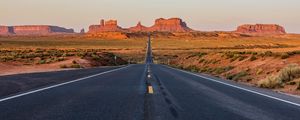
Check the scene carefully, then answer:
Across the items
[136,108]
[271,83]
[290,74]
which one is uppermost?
[136,108]

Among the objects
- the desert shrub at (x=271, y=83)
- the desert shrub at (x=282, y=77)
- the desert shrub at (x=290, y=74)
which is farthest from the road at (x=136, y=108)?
the desert shrub at (x=290, y=74)

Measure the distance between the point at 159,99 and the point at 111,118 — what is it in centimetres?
377

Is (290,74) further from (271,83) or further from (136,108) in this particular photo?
(136,108)

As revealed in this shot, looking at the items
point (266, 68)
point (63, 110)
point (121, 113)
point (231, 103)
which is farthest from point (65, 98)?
point (266, 68)

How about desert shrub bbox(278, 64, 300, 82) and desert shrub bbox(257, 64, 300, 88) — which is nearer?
desert shrub bbox(257, 64, 300, 88)

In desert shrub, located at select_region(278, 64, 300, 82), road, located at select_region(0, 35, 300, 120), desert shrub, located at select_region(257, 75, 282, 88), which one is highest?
road, located at select_region(0, 35, 300, 120)

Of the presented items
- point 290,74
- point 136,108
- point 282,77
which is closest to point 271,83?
point 282,77

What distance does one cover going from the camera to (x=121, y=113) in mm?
8602

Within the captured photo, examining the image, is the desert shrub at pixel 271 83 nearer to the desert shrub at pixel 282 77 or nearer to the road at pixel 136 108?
the desert shrub at pixel 282 77

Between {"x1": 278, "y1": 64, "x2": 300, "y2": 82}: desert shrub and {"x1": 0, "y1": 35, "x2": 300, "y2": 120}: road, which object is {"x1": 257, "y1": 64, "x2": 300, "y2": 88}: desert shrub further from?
{"x1": 0, "y1": 35, "x2": 300, "y2": 120}: road

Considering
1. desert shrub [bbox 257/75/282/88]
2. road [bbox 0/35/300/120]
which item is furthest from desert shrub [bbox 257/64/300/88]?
road [bbox 0/35/300/120]

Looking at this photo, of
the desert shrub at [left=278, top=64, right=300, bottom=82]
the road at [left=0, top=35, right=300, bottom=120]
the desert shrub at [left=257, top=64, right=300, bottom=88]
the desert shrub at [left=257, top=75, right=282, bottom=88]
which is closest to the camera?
the road at [left=0, top=35, right=300, bottom=120]

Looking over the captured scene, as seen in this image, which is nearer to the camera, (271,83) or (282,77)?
(271,83)

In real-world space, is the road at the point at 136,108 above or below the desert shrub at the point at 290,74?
above
